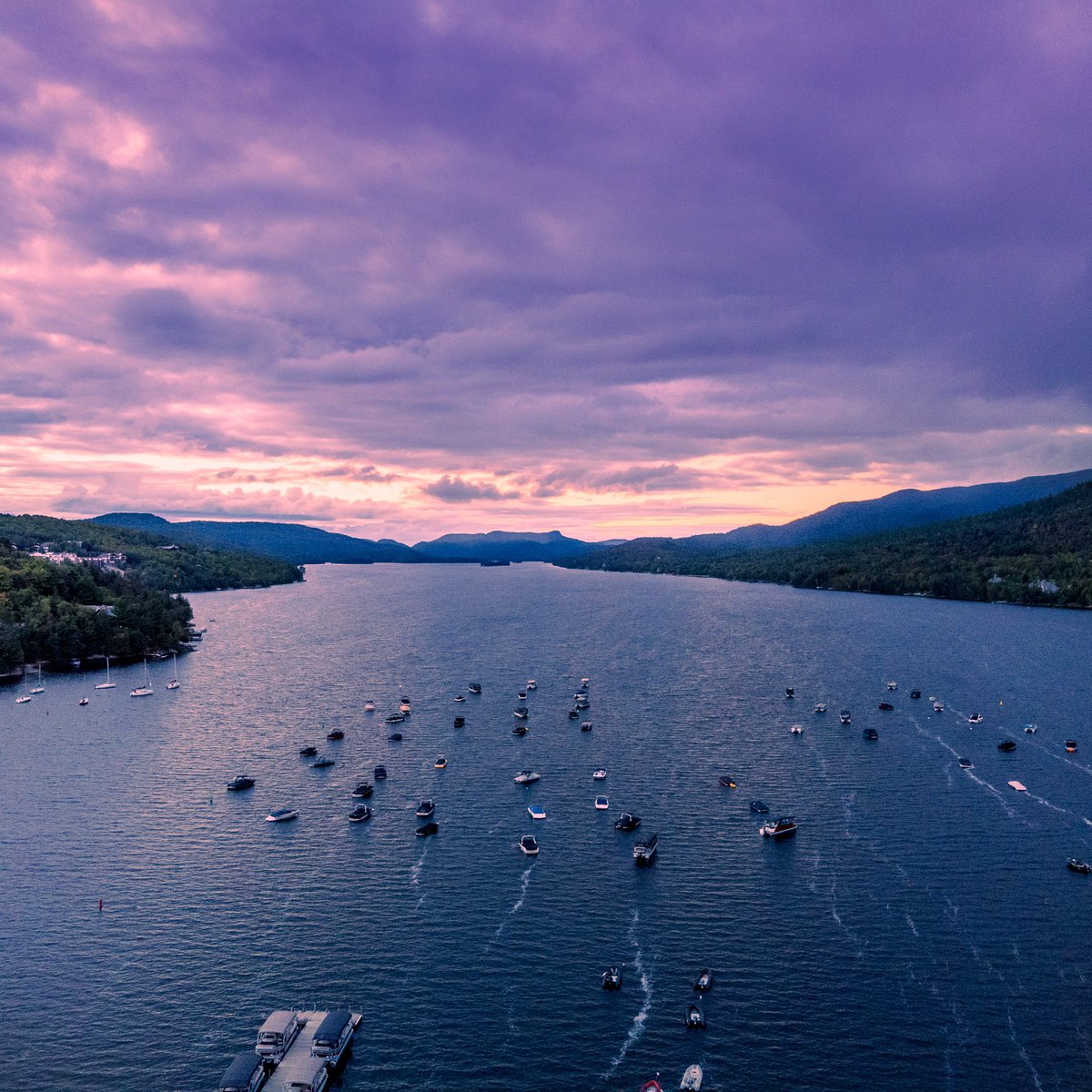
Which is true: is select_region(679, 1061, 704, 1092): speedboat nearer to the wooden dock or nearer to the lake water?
the lake water

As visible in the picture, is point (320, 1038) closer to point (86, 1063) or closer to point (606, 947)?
point (86, 1063)

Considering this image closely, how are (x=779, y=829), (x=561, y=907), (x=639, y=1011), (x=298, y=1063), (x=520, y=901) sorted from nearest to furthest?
(x=298, y=1063) < (x=639, y=1011) < (x=561, y=907) < (x=520, y=901) < (x=779, y=829)

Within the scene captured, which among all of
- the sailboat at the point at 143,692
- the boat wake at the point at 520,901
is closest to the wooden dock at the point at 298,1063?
the boat wake at the point at 520,901

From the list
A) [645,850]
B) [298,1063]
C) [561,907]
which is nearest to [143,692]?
[561,907]

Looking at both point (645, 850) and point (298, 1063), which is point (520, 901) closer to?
point (645, 850)

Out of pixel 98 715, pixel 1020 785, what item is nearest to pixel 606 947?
pixel 1020 785

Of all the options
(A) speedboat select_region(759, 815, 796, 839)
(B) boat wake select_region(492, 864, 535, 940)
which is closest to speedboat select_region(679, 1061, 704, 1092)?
(B) boat wake select_region(492, 864, 535, 940)
